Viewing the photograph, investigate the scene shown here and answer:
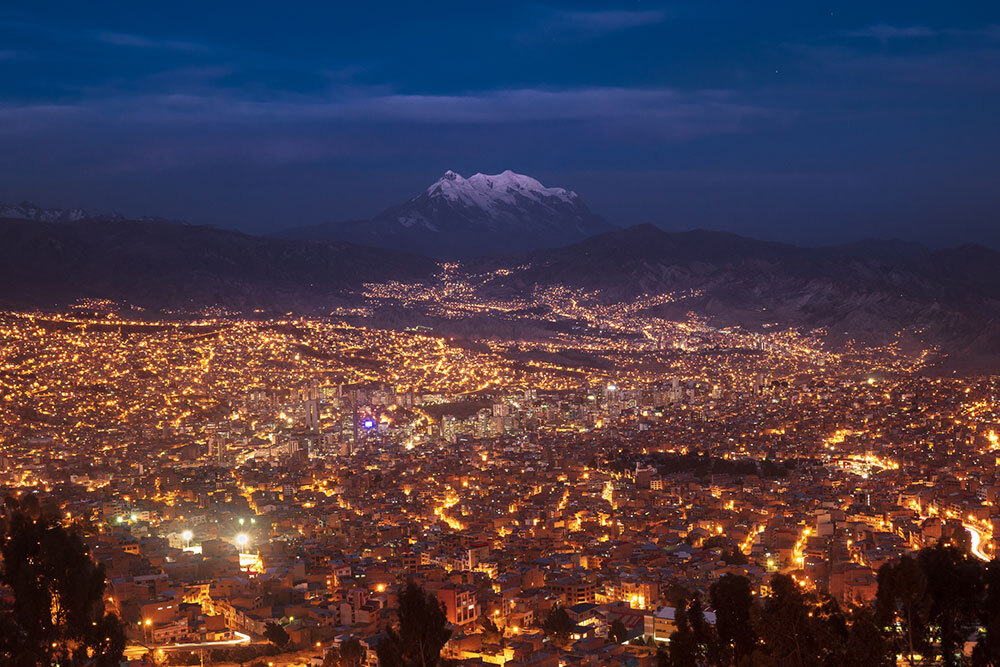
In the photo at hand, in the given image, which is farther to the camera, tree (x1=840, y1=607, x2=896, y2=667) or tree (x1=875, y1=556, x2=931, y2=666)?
tree (x1=875, y1=556, x2=931, y2=666)

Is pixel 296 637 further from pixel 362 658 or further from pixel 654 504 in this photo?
pixel 654 504

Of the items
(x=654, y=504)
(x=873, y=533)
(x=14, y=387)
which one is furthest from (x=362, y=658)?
(x=14, y=387)

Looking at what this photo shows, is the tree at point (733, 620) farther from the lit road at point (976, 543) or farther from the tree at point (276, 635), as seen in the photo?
the lit road at point (976, 543)

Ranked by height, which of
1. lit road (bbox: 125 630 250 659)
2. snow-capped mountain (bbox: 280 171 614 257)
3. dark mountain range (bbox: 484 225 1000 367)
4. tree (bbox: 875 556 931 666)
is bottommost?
lit road (bbox: 125 630 250 659)

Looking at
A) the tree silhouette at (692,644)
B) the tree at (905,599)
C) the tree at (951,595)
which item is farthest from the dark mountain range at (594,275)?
the tree silhouette at (692,644)

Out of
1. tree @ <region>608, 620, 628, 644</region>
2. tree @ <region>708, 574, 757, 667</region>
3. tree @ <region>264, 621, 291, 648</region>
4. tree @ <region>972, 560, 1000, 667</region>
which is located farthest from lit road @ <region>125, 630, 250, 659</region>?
tree @ <region>972, 560, 1000, 667</region>

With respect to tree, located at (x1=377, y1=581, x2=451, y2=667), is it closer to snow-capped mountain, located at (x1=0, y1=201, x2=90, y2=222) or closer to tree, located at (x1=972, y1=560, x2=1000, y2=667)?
tree, located at (x1=972, y1=560, x2=1000, y2=667)
